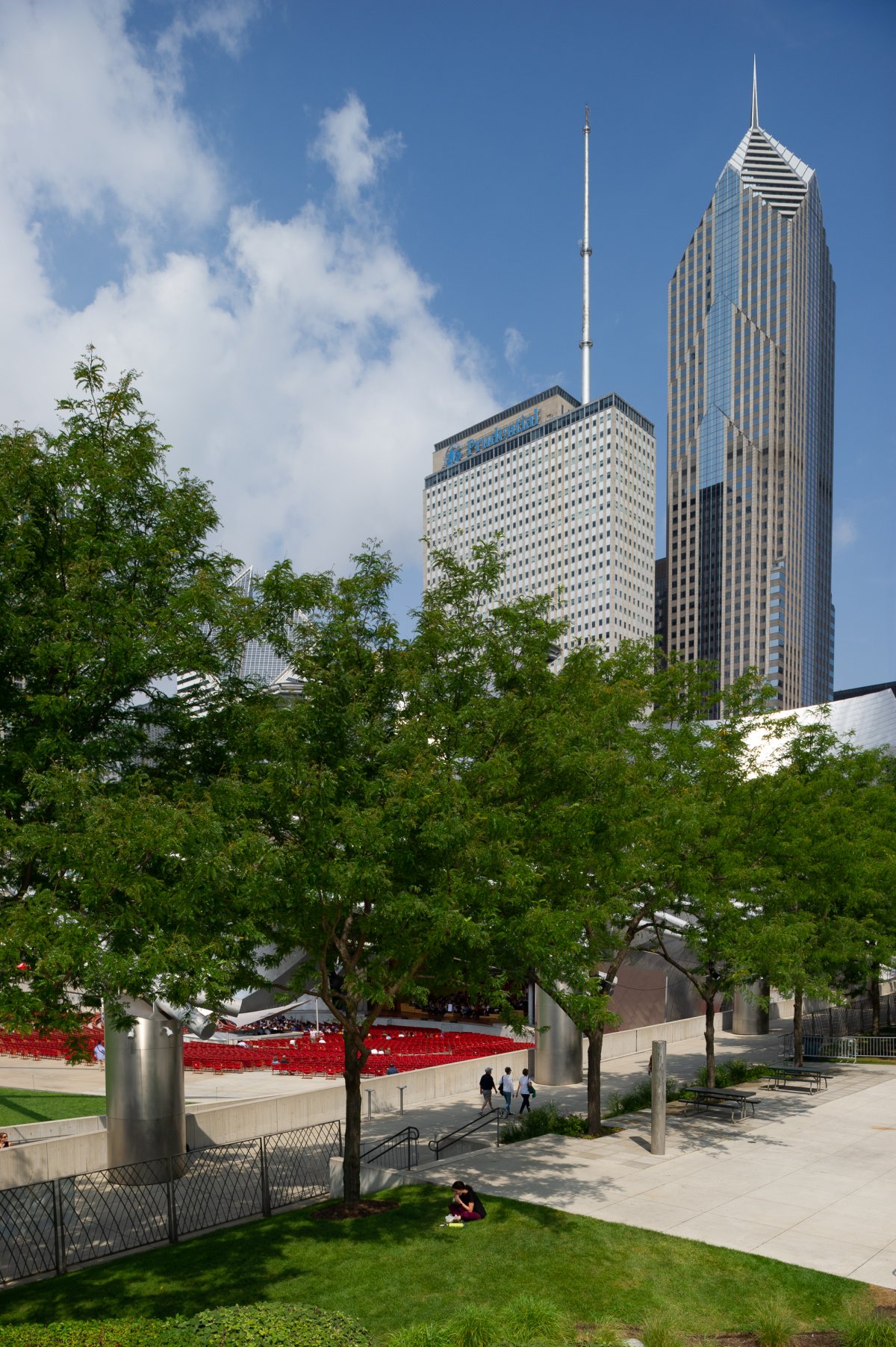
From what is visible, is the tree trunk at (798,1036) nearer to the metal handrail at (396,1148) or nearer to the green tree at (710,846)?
the green tree at (710,846)

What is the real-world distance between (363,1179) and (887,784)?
24418mm

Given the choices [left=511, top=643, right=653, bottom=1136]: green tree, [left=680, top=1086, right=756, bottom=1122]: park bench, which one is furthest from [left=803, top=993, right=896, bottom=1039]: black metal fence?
[left=511, top=643, right=653, bottom=1136]: green tree

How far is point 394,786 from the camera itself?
45.9 ft

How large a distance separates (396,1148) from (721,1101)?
825cm

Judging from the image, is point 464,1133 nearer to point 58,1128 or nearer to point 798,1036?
point 58,1128

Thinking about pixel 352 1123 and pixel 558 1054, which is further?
pixel 558 1054

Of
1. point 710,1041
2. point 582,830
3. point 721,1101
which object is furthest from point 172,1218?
point 710,1041

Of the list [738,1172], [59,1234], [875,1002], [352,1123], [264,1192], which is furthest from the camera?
[875,1002]

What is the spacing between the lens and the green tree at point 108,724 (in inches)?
395

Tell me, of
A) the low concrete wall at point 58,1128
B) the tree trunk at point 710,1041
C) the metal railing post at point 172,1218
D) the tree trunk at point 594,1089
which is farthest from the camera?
the tree trunk at point 710,1041

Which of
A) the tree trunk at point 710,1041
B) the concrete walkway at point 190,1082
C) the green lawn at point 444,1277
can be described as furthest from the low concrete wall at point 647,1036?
the green lawn at point 444,1277

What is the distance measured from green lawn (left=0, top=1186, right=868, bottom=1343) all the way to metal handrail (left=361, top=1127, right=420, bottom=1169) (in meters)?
3.93

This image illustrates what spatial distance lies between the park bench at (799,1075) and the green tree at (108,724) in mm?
20661

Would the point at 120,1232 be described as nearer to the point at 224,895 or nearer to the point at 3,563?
the point at 224,895
